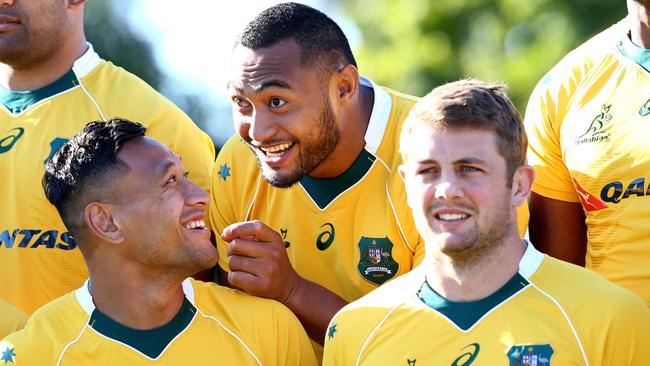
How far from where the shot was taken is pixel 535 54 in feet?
42.9

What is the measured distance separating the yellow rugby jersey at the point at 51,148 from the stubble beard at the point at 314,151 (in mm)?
644

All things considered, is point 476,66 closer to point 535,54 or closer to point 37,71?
point 535,54

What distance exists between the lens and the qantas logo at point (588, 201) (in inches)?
220

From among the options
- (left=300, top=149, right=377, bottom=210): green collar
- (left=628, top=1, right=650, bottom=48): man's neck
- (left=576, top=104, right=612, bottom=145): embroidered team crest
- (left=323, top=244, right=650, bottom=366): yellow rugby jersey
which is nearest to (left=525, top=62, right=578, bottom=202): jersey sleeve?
(left=576, top=104, right=612, bottom=145): embroidered team crest

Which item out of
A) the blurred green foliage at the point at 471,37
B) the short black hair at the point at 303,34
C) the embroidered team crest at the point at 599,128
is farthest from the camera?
the blurred green foliage at the point at 471,37

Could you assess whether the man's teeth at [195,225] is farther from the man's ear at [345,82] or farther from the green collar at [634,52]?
the green collar at [634,52]

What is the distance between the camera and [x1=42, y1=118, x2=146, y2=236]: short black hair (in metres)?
5.36

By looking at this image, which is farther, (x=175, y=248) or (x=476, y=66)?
(x=476, y=66)

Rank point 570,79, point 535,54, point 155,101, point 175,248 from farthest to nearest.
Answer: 1. point 535,54
2. point 155,101
3. point 570,79
4. point 175,248

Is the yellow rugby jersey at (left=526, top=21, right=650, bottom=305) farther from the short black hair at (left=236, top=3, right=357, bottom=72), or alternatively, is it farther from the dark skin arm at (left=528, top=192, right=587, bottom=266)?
the short black hair at (left=236, top=3, right=357, bottom=72)

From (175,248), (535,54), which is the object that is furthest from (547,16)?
(175,248)

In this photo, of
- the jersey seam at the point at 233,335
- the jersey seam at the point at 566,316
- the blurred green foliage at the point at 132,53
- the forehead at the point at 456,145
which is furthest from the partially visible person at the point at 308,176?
the blurred green foliage at the point at 132,53

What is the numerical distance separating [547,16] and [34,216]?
325 inches

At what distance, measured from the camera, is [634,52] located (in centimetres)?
561
